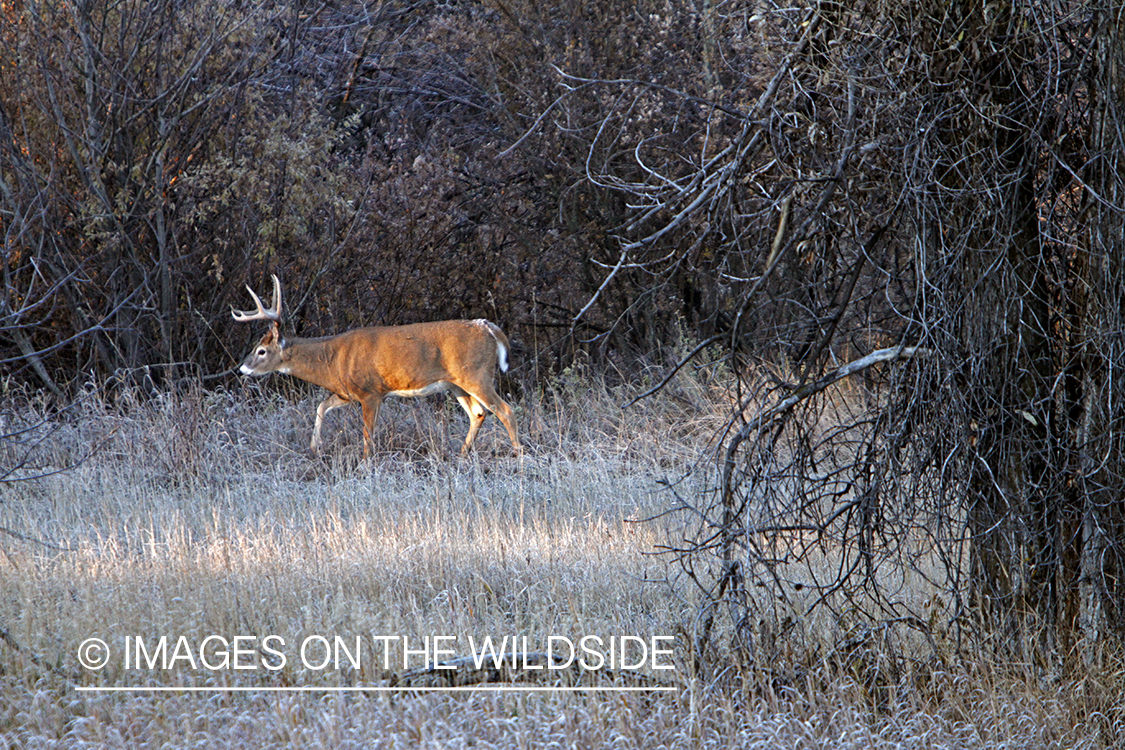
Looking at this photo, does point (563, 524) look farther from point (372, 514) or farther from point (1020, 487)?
point (1020, 487)

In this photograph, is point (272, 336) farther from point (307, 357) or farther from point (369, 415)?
point (369, 415)

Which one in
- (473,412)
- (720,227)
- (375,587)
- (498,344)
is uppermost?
(720,227)

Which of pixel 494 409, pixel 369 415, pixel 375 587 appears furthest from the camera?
pixel 494 409

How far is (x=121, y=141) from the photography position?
1177cm

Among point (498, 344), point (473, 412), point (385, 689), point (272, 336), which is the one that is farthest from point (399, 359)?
point (385, 689)

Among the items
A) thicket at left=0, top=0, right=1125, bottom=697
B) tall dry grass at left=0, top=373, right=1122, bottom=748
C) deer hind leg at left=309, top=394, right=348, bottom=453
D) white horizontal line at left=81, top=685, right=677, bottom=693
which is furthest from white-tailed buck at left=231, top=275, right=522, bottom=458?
white horizontal line at left=81, top=685, right=677, bottom=693

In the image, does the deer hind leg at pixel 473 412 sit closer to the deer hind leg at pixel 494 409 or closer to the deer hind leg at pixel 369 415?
the deer hind leg at pixel 494 409

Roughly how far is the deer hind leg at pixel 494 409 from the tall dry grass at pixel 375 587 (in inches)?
8.8

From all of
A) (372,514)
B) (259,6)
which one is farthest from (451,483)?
(259,6)

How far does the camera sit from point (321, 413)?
10.9m

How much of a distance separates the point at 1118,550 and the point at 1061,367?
59 centimetres

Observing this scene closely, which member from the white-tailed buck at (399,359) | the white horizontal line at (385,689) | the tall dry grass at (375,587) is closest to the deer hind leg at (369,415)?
the white-tailed buck at (399,359)

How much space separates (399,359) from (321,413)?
1.01 metres

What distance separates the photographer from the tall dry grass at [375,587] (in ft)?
11.8
